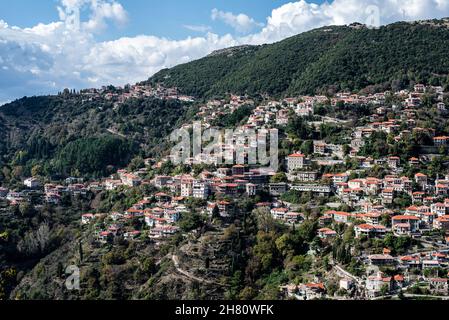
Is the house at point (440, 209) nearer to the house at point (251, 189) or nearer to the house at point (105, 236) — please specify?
the house at point (251, 189)

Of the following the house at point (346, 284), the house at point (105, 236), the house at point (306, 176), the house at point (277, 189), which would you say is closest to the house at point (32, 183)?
the house at point (105, 236)

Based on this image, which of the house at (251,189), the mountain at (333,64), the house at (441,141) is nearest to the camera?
the house at (251,189)

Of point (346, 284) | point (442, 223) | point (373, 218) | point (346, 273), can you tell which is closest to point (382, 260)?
point (346, 273)

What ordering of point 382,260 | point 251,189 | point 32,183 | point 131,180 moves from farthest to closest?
point 32,183
point 131,180
point 251,189
point 382,260

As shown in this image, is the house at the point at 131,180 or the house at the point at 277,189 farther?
the house at the point at 131,180

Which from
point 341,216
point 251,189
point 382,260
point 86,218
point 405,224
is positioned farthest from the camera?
point 86,218

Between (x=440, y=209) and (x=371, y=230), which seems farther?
(x=440, y=209)

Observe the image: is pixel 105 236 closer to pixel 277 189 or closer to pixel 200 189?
pixel 200 189
